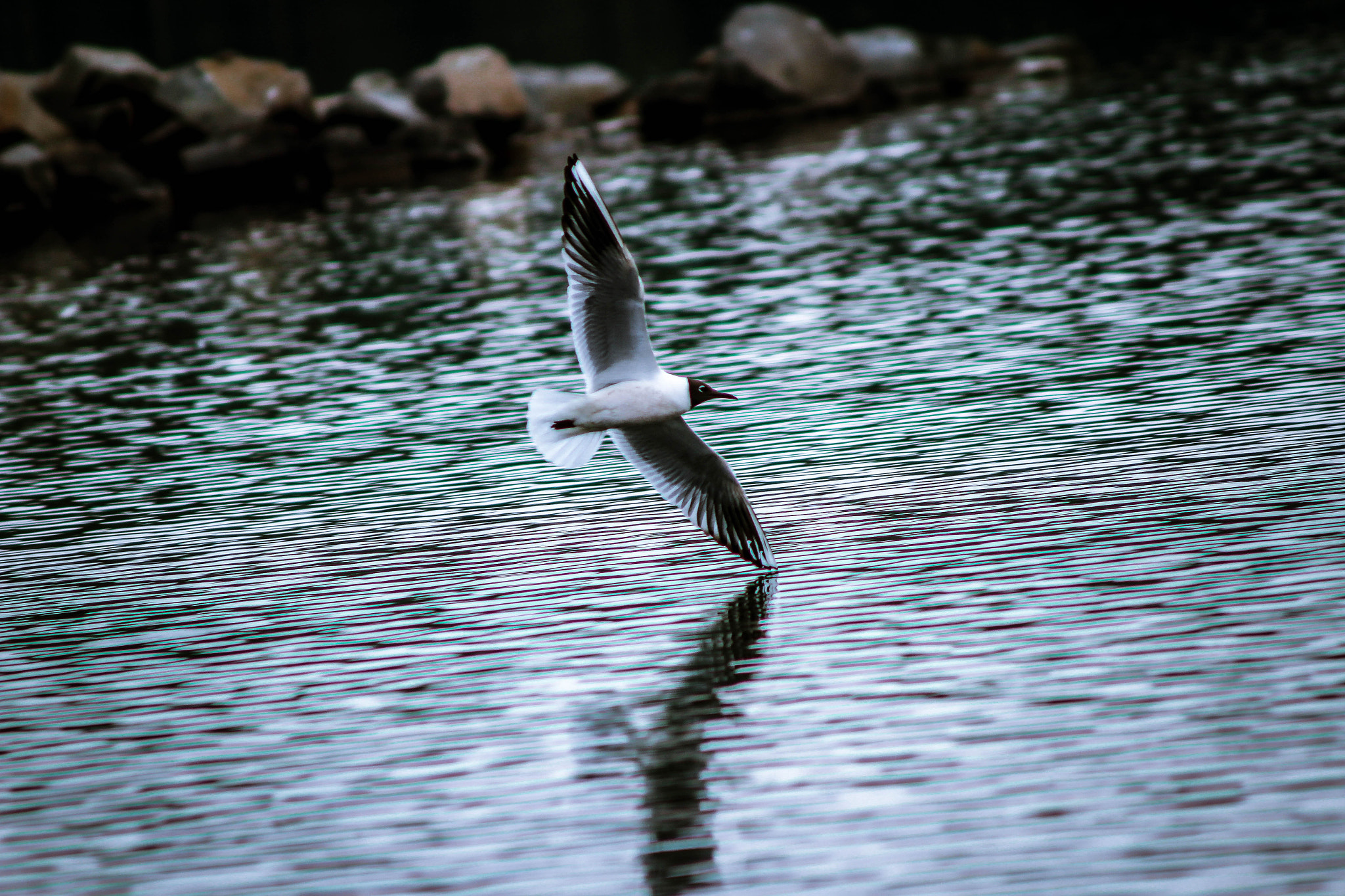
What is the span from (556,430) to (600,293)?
0.73m

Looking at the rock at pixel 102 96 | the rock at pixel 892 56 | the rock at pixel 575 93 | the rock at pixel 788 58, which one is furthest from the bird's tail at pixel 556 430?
the rock at pixel 575 93

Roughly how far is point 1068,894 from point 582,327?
4.41 metres

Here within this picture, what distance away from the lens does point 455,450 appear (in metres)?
12.7

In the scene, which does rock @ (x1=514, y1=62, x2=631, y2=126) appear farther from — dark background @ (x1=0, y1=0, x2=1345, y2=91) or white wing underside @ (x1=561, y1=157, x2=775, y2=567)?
white wing underside @ (x1=561, y1=157, x2=775, y2=567)

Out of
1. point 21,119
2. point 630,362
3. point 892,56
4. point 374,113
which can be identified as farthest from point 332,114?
point 630,362

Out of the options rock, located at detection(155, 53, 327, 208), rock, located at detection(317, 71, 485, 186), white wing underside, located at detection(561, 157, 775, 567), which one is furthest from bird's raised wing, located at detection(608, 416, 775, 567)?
rock, located at detection(317, 71, 485, 186)

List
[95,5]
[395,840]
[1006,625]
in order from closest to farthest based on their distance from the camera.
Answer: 1. [395,840]
2. [1006,625]
3. [95,5]

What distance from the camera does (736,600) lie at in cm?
895

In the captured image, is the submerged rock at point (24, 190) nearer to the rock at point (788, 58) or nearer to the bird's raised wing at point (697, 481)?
the rock at point (788, 58)

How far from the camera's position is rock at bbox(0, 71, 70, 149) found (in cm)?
3150

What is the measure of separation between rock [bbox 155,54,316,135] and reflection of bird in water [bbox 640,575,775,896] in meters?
26.0

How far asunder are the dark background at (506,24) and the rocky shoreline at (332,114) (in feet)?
27.6

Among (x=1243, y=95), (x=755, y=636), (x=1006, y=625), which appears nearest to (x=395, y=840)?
(x=755, y=636)

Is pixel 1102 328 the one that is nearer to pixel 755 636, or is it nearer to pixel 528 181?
pixel 755 636
